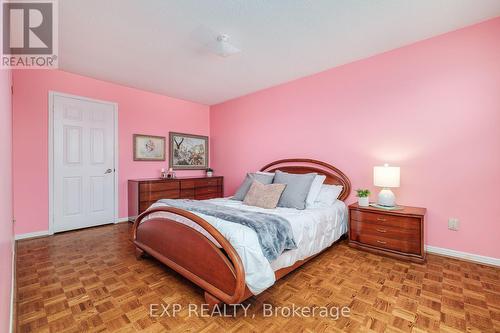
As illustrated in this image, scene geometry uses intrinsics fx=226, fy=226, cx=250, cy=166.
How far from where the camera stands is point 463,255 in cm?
248

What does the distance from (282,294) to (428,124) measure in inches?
99.2

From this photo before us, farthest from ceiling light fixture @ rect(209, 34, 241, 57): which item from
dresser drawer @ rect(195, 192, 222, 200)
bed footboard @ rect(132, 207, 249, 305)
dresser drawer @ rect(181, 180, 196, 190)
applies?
dresser drawer @ rect(195, 192, 222, 200)

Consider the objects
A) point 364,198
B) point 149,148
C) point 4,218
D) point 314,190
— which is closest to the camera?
point 4,218

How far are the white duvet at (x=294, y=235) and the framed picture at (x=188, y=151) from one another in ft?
8.12

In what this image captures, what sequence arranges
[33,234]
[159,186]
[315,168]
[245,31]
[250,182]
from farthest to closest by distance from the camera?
1. [159,186]
2. [315,168]
3. [250,182]
4. [33,234]
5. [245,31]

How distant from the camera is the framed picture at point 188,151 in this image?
4758mm

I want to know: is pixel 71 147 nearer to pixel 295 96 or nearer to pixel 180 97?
pixel 180 97

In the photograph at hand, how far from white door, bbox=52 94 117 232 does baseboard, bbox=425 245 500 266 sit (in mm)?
4732

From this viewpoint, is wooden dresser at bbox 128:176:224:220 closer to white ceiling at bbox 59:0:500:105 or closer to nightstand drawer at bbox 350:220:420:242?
white ceiling at bbox 59:0:500:105

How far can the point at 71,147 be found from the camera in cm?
351

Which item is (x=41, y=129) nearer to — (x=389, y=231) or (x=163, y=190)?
(x=163, y=190)

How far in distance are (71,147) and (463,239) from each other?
17.5 feet

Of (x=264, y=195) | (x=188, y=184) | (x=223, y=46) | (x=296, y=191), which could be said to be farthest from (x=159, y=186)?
(x=223, y=46)

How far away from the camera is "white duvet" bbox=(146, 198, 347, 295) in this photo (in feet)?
5.30
